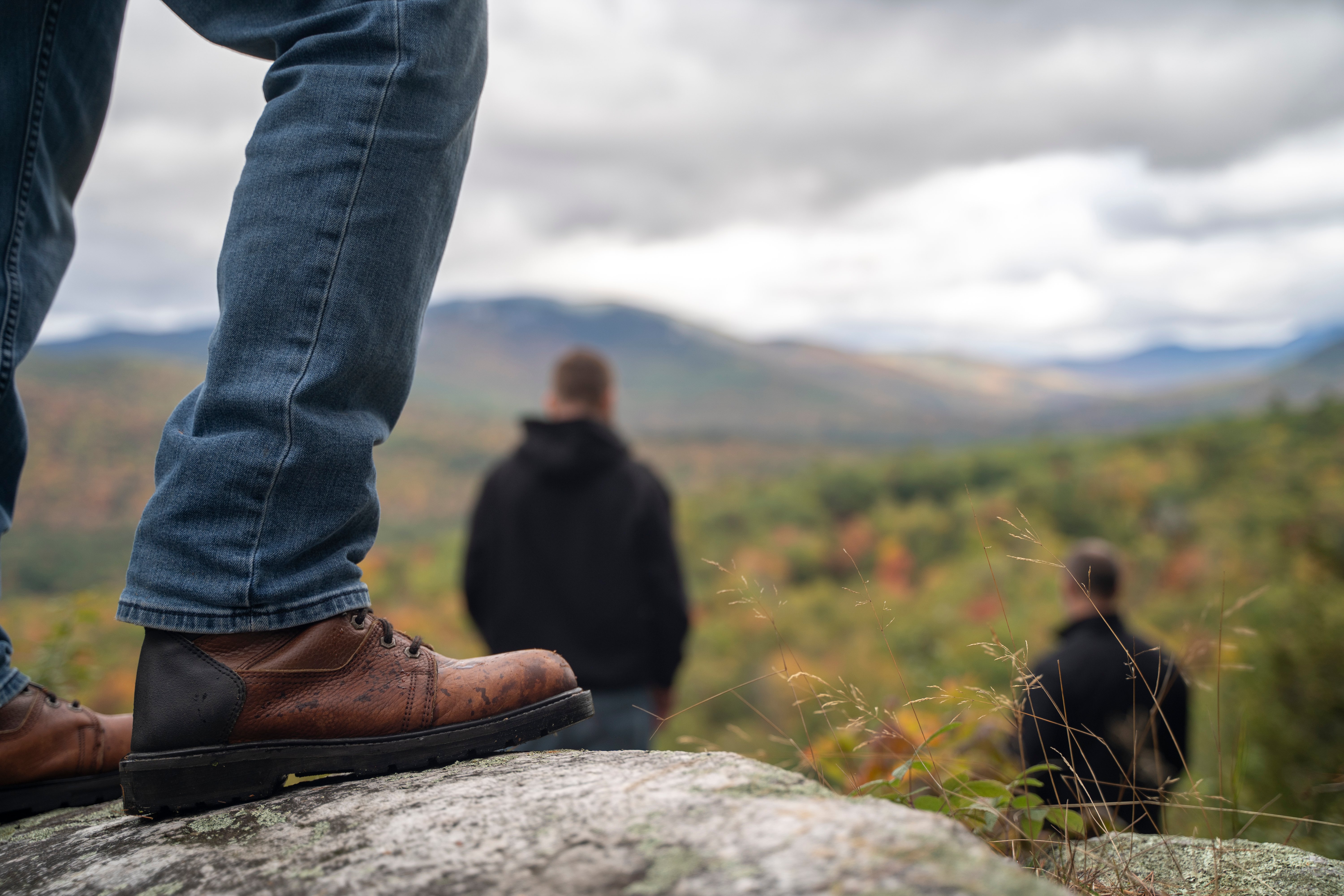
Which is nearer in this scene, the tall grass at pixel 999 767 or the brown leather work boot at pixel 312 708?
the brown leather work boot at pixel 312 708

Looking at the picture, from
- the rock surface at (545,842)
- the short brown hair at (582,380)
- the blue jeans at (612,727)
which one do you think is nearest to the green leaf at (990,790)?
the rock surface at (545,842)

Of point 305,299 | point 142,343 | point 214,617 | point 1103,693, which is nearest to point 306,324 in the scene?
point 305,299

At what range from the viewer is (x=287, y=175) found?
1.11m

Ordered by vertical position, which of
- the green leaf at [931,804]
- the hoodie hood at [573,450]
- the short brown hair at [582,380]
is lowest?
the green leaf at [931,804]

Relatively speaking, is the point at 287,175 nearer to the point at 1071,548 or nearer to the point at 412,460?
the point at 1071,548

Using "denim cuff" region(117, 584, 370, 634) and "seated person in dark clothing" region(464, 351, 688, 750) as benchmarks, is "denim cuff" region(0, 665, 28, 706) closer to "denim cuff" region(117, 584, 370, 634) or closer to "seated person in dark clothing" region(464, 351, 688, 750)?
"denim cuff" region(117, 584, 370, 634)

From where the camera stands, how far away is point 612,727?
3357mm

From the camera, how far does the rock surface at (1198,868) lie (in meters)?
1.19

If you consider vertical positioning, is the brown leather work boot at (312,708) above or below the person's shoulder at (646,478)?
below

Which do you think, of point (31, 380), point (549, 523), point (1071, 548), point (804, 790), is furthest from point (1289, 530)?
point (31, 380)

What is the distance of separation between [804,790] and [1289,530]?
38.6ft

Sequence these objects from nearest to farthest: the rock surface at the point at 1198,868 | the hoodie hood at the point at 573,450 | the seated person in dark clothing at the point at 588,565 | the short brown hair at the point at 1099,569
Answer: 1. the rock surface at the point at 1198,868
2. the seated person in dark clothing at the point at 588,565
3. the hoodie hood at the point at 573,450
4. the short brown hair at the point at 1099,569

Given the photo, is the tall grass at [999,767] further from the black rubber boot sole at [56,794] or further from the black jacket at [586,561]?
the black jacket at [586,561]

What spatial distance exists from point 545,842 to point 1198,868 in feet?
3.64
